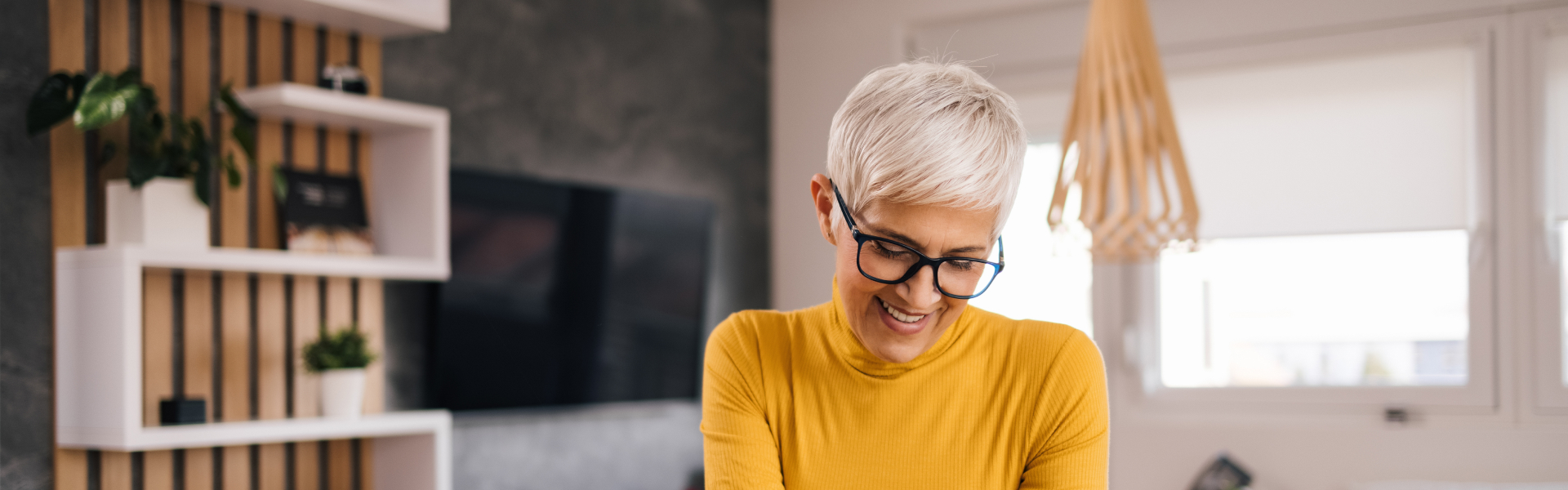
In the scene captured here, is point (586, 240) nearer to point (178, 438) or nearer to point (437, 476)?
point (437, 476)

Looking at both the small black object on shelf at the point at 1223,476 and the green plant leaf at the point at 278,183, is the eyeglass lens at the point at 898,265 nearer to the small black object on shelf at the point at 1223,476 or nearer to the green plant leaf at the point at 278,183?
the green plant leaf at the point at 278,183

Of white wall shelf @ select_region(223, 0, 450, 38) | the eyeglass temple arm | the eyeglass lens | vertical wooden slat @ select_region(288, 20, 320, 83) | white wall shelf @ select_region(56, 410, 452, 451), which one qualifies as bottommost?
white wall shelf @ select_region(56, 410, 452, 451)

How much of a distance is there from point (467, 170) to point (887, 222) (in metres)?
2.57

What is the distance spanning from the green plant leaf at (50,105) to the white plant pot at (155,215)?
0.18 m

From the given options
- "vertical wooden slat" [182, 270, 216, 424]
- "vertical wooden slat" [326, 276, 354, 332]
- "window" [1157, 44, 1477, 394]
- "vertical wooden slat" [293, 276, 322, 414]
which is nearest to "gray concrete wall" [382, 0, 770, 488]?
"vertical wooden slat" [326, 276, 354, 332]

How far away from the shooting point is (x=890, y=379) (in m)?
1.09

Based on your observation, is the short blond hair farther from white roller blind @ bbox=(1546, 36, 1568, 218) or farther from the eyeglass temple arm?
white roller blind @ bbox=(1546, 36, 1568, 218)

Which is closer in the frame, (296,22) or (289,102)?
(289,102)

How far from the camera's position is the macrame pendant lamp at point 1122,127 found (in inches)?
95.4

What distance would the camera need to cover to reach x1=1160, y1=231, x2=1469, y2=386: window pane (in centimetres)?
376

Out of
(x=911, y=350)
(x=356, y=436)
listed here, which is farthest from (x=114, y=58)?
(x=911, y=350)

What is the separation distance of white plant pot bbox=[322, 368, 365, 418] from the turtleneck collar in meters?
1.98

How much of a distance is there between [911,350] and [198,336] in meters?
2.16

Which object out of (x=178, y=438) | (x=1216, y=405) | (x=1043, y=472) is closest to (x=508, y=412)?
(x=178, y=438)
